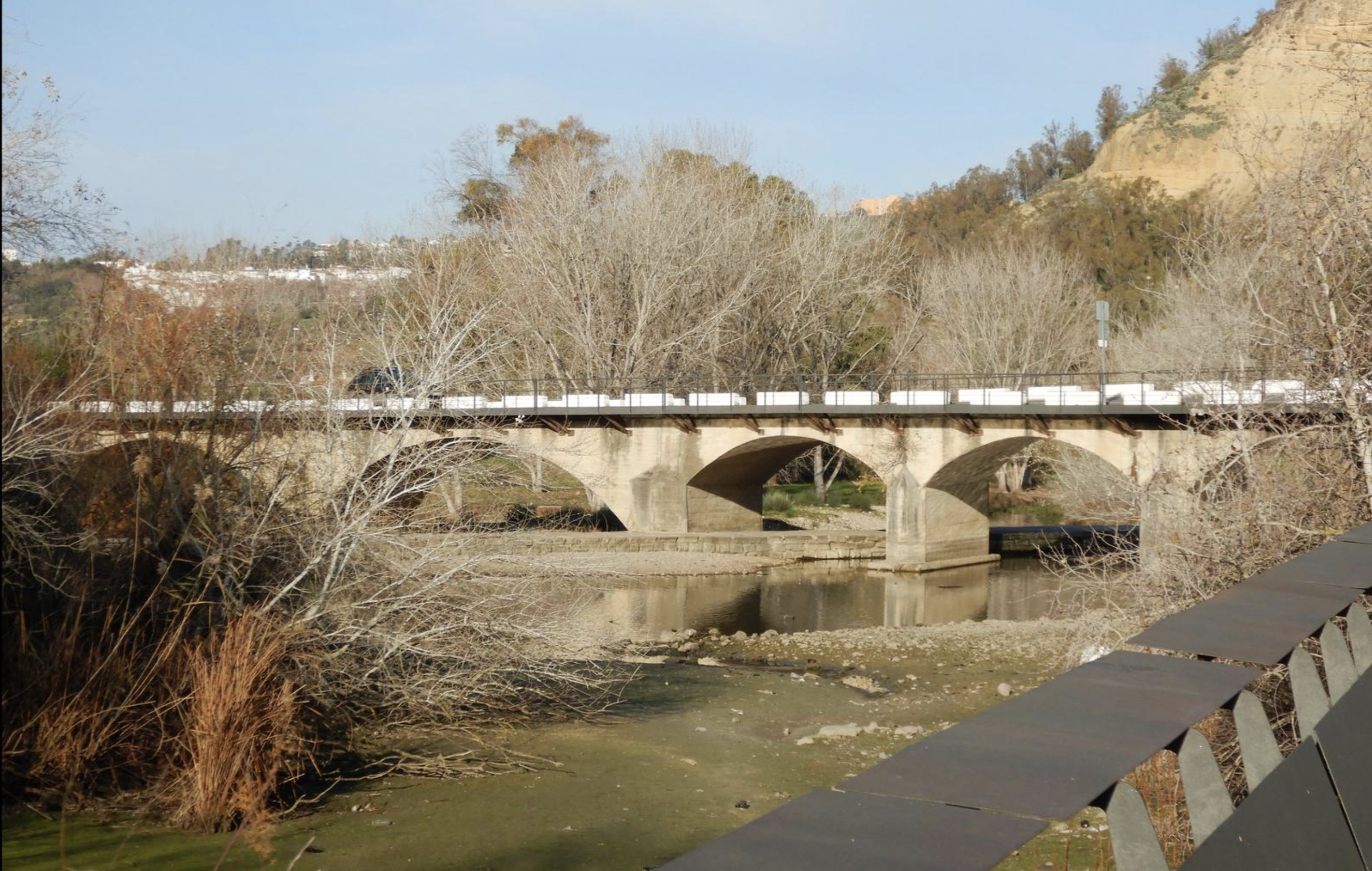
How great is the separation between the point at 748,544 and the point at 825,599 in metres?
6.66

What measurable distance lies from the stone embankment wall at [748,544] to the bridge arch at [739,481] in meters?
1.99

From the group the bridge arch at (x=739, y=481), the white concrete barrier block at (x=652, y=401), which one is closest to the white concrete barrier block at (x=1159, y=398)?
the bridge arch at (x=739, y=481)

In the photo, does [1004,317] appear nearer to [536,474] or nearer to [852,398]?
[852,398]

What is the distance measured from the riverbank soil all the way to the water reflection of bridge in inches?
224

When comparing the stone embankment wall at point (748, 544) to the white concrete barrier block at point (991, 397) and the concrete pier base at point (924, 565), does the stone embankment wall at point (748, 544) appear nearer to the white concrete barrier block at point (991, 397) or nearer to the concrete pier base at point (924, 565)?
the concrete pier base at point (924, 565)

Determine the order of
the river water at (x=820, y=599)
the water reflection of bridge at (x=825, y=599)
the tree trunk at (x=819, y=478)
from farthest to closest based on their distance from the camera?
the tree trunk at (x=819, y=478), the water reflection of bridge at (x=825, y=599), the river water at (x=820, y=599)

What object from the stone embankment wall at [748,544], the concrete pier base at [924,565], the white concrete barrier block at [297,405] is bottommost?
the concrete pier base at [924,565]

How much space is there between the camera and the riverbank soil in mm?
9320

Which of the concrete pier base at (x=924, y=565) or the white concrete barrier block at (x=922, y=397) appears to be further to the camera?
the white concrete barrier block at (x=922, y=397)

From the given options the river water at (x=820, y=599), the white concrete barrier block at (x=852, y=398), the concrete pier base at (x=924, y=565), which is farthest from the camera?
the white concrete barrier block at (x=852, y=398)

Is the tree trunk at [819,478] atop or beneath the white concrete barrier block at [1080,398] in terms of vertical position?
beneath

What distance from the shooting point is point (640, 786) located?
1195 centimetres

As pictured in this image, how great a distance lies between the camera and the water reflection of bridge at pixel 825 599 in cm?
2719

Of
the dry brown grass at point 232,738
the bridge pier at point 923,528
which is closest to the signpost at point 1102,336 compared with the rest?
the bridge pier at point 923,528
